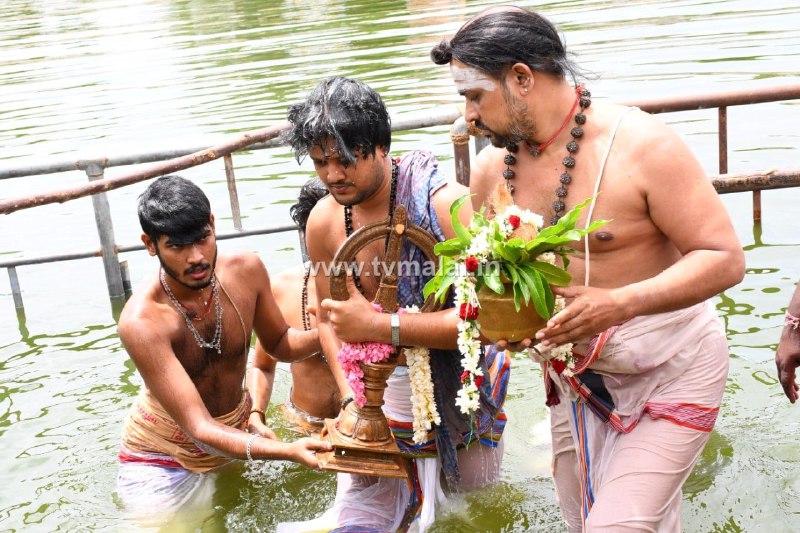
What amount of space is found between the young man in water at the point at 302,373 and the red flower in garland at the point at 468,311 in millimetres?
1962

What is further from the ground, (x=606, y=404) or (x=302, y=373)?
(x=606, y=404)

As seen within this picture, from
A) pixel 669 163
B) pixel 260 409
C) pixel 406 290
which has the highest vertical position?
pixel 669 163

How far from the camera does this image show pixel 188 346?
453 centimetres

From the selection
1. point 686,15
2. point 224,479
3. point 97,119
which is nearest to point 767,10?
point 686,15

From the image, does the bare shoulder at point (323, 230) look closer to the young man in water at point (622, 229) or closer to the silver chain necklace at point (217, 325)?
the silver chain necklace at point (217, 325)

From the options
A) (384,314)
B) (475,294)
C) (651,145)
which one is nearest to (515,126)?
(651,145)

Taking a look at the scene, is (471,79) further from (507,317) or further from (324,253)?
(324,253)

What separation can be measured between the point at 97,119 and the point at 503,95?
12.4 m

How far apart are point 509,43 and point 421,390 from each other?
1.42m

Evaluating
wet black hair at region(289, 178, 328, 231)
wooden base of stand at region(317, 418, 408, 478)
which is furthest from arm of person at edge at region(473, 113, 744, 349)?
wet black hair at region(289, 178, 328, 231)

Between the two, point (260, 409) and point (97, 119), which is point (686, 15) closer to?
point (97, 119)

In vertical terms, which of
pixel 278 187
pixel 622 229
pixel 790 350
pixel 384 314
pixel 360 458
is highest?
pixel 622 229

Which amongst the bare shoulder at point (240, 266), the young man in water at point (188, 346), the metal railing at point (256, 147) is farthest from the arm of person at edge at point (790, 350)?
the metal railing at point (256, 147)

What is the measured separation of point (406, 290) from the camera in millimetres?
3822
